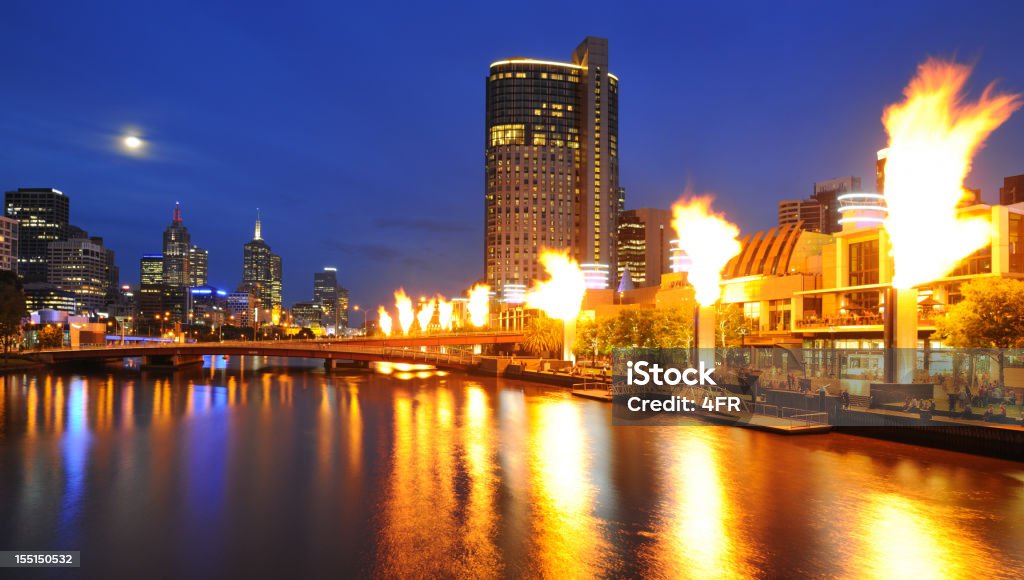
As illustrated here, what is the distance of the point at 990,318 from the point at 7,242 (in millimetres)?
218964

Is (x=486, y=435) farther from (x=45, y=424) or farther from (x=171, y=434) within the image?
(x=45, y=424)

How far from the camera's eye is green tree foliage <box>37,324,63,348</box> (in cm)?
12312

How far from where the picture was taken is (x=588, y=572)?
1434cm

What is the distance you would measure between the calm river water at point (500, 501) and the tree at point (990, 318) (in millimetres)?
16720

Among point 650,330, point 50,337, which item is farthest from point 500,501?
point 50,337

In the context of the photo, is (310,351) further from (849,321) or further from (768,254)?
(849,321)

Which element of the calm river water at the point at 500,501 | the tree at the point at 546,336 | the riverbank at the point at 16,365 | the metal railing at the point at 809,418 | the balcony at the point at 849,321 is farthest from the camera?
the riverbank at the point at 16,365

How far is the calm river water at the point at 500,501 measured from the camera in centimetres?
1518

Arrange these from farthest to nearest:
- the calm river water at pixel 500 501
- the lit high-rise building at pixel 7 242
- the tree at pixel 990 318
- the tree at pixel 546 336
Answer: the lit high-rise building at pixel 7 242 < the tree at pixel 546 336 < the tree at pixel 990 318 < the calm river water at pixel 500 501

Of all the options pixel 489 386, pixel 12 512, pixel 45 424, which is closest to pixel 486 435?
pixel 12 512

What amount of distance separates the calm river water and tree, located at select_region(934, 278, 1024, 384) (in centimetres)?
1672

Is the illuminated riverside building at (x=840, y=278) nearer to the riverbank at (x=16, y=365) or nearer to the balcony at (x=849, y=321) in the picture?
the balcony at (x=849, y=321)

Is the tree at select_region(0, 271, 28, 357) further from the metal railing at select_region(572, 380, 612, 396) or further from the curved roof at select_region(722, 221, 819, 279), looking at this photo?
the curved roof at select_region(722, 221, 819, 279)

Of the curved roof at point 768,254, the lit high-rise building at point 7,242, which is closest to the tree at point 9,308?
the curved roof at point 768,254
